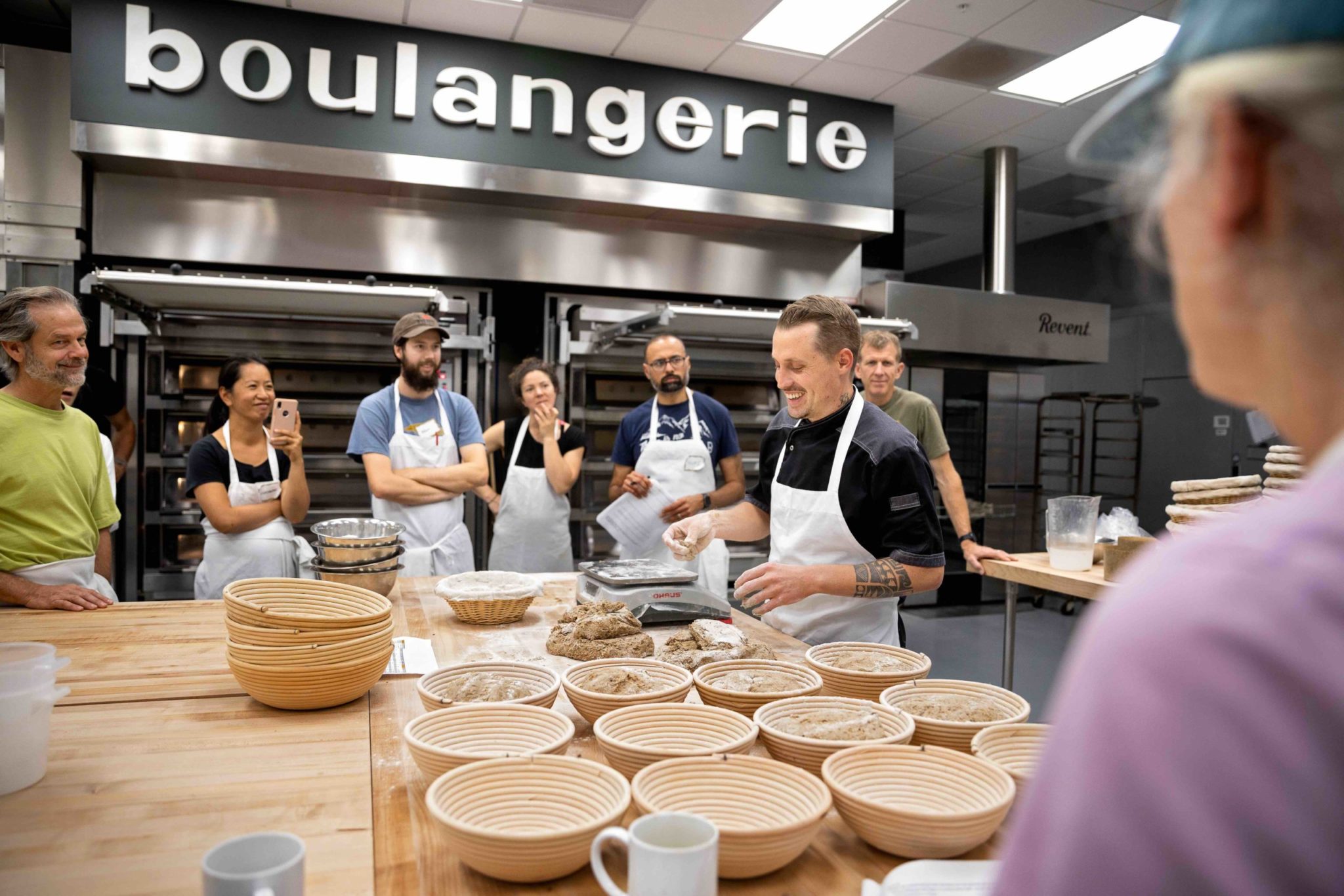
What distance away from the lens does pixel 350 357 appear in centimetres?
430

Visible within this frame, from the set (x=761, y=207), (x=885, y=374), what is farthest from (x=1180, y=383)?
(x=885, y=374)

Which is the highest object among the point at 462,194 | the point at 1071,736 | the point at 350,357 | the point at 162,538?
the point at 462,194

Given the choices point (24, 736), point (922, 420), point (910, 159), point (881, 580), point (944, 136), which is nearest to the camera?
point (24, 736)

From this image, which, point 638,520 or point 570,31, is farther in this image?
point 570,31

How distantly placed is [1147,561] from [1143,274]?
0.72 feet

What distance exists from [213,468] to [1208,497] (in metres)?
3.31

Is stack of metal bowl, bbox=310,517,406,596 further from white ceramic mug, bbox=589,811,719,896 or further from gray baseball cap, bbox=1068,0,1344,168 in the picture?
gray baseball cap, bbox=1068,0,1344,168

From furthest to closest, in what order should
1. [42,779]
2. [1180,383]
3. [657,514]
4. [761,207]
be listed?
[1180,383], [761,207], [657,514], [42,779]

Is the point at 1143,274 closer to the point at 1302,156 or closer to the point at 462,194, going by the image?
the point at 1302,156

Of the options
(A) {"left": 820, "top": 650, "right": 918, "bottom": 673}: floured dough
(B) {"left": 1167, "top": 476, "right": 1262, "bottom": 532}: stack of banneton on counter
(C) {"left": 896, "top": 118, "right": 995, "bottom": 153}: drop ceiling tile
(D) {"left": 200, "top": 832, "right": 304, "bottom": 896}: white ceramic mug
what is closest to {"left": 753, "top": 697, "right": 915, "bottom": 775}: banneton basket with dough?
(A) {"left": 820, "top": 650, "right": 918, "bottom": 673}: floured dough

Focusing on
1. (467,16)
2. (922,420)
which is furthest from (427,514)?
(467,16)

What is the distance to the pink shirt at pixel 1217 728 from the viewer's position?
0.33m

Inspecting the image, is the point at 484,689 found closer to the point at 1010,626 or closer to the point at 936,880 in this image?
the point at 936,880

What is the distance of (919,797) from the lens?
1067mm
